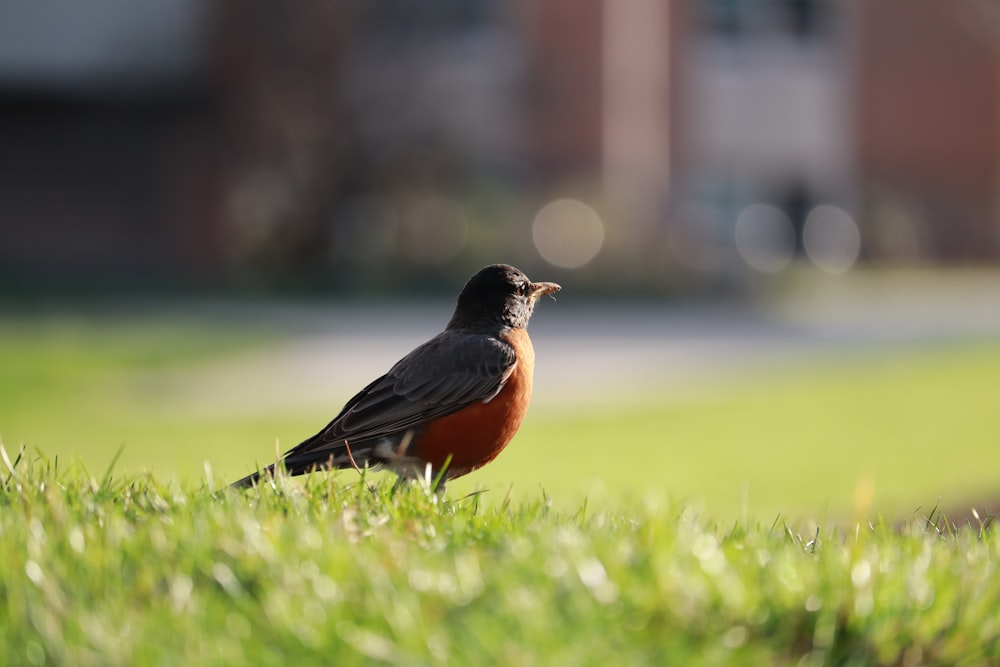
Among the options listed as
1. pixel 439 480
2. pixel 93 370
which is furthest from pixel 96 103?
pixel 439 480

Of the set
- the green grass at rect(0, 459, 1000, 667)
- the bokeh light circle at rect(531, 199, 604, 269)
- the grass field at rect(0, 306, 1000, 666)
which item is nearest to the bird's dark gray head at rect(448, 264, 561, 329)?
the grass field at rect(0, 306, 1000, 666)

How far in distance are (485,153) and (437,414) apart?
886 inches

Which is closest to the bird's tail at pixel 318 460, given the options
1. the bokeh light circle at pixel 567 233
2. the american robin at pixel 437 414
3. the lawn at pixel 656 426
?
the american robin at pixel 437 414

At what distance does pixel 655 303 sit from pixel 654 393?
30.3ft

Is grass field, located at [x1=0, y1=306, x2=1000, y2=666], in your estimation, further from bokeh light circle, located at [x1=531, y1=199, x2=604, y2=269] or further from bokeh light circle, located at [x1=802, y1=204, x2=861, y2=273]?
bokeh light circle, located at [x1=802, y1=204, x2=861, y2=273]

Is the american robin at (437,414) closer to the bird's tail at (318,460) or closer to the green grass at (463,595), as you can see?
the bird's tail at (318,460)

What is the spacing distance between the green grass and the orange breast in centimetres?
99

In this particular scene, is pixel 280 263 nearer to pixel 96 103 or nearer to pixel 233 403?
pixel 96 103

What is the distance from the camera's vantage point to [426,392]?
190 inches

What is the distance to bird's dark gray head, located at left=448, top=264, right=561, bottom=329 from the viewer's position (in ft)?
16.8

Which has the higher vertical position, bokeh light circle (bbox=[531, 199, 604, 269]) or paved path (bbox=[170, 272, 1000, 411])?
bokeh light circle (bbox=[531, 199, 604, 269])

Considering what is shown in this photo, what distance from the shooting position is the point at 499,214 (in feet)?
85.6

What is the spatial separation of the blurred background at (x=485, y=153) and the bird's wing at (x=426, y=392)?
52.0 feet

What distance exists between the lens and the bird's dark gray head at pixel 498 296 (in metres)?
5.13
